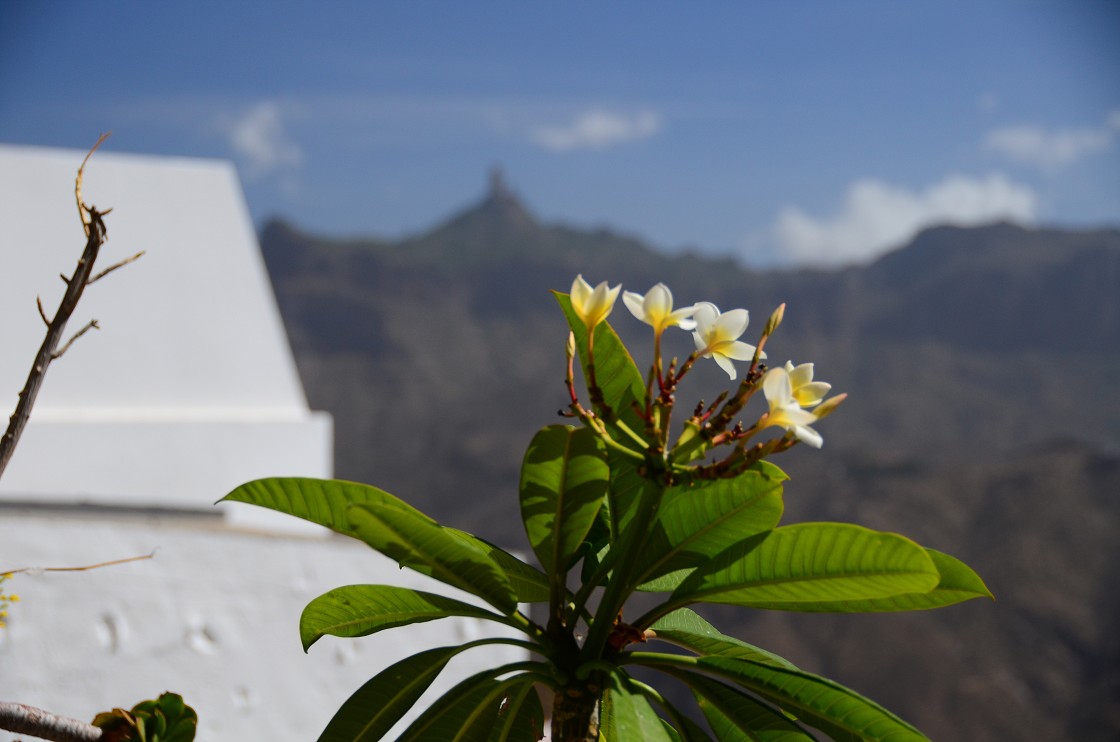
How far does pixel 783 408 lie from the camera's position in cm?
69

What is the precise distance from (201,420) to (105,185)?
40.8 inches

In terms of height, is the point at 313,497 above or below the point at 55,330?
below

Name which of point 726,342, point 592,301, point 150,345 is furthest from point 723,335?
point 150,345

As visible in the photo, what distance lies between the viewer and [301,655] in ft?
7.29

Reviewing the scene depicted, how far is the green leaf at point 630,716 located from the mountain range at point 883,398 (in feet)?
49.9

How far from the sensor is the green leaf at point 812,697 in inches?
29.5

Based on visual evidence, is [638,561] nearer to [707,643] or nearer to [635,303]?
[707,643]

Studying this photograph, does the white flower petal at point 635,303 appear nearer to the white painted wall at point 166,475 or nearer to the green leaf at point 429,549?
the green leaf at point 429,549

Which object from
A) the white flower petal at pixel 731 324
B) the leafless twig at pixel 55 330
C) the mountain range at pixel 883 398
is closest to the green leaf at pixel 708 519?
the white flower petal at pixel 731 324

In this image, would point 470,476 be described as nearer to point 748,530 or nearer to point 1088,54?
point 1088,54

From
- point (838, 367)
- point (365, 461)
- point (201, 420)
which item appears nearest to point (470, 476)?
point (365, 461)

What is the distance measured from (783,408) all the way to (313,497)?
0.34 meters

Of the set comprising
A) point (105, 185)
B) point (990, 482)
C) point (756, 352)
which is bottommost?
point (756, 352)

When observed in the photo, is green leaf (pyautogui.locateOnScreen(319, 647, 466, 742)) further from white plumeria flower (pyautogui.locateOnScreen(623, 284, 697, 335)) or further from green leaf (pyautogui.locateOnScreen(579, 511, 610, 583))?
white plumeria flower (pyautogui.locateOnScreen(623, 284, 697, 335))
